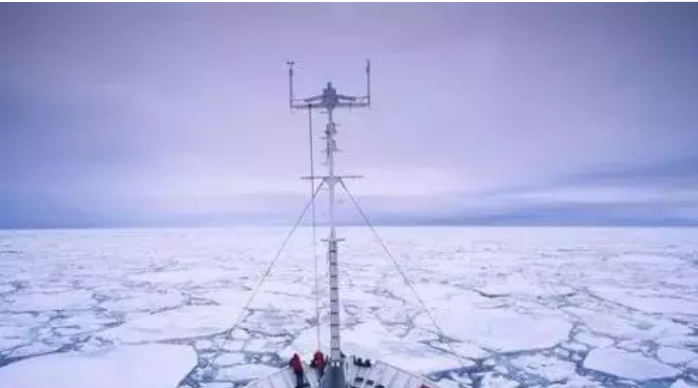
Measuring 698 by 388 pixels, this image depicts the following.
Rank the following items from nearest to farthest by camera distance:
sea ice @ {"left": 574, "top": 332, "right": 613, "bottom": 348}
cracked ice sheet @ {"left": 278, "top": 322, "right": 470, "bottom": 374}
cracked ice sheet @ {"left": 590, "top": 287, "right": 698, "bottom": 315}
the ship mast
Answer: the ship mast < cracked ice sheet @ {"left": 278, "top": 322, "right": 470, "bottom": 374} < sea ice @ {"left": 574, "top": 332, "right": 613, "bottom": 348} < cracked ice sheet @ {"left": 590, "top": 287, "right": 698, "bottom": 315}

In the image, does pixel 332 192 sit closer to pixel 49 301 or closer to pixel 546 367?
pixel 546 367

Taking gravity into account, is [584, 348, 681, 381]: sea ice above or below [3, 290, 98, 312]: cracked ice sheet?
below

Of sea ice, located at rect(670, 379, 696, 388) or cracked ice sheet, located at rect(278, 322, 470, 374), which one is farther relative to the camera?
cracked ice sheet, located at rect(278, 322, 470, 374)

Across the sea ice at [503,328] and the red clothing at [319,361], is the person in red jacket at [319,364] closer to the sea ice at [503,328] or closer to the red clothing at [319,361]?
the red clothing at [319,361]

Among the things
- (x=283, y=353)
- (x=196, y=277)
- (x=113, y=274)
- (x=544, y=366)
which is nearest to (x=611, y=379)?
(x=544, y=366)

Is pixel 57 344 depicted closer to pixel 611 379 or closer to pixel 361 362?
pixel 361 362

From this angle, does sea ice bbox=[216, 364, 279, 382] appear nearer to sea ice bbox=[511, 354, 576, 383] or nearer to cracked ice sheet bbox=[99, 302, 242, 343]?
cracked ice sheet bbox=[99, 302, 242, 343]

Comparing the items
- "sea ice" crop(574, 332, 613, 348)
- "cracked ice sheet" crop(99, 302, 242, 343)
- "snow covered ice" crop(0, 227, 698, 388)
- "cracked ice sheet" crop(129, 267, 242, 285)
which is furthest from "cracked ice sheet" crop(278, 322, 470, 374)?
"cracked ice sheet" crop(129, 267, 242, 285)
